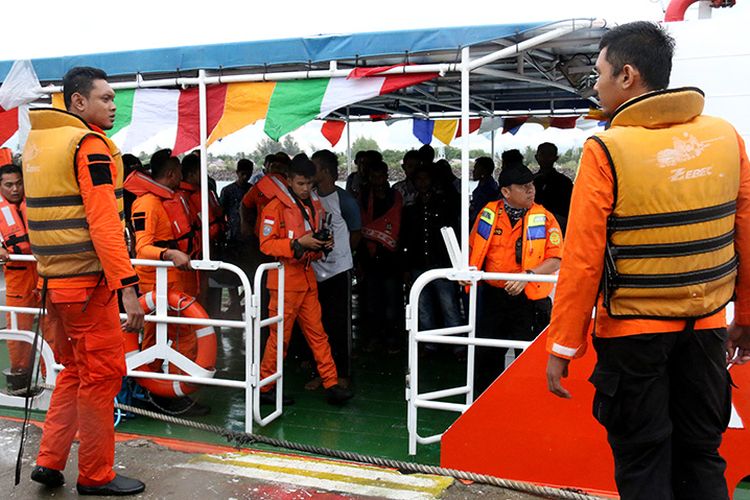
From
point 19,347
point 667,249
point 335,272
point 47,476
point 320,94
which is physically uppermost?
point 320,94

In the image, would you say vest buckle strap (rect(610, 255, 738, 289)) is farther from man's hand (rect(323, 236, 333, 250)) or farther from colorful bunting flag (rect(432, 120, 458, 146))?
colorful bunting flag (rect(432, 120, 458, 146))

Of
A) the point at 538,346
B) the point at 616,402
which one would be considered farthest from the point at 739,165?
the point at 538,346

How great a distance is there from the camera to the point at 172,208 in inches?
207

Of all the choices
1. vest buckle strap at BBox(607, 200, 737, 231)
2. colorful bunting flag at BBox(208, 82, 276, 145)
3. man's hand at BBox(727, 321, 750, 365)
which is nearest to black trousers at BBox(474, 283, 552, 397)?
man's hand at BBox(727, 321, 750, 365)

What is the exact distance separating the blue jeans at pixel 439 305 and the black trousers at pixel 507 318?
1108 mm

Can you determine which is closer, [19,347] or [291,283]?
[291,283]

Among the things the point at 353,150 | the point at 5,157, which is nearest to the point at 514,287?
the point at 5,157

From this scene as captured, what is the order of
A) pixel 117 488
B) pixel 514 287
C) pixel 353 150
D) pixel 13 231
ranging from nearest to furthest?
1. pixel 117 488
2. pixel 514 287
3. pixel 13 231
4. pixel 353 150

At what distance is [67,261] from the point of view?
10.9ft

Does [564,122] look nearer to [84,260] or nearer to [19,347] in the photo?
[19,347]

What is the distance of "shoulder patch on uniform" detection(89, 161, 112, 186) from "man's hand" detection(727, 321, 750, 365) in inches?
108

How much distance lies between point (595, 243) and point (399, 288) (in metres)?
4.69

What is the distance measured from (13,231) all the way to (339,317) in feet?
8.41

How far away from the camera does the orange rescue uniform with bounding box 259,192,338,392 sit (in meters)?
4.92
